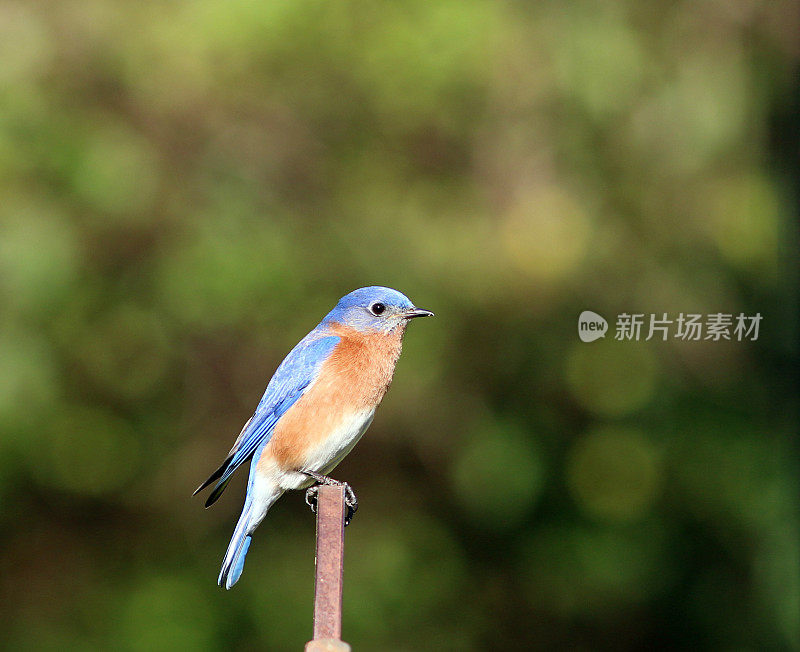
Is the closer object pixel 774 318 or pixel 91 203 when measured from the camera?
pixel 91 203

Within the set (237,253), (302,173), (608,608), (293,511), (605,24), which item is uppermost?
(605,24)

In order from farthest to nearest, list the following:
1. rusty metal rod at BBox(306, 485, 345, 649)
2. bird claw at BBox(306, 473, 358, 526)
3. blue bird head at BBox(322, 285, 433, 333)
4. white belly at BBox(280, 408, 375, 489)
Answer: blue bird head at BBox(322, 285, 433, 333) < white belly at BBox(280, 408, 375, 489) < bird claw at BBox(306, 473, 358, 526) < rusty metal rod at BBox(306, 485, 345, 649)

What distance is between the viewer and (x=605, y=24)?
20.8ft

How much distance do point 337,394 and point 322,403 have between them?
6cm

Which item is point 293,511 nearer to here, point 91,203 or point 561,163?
point 91,203

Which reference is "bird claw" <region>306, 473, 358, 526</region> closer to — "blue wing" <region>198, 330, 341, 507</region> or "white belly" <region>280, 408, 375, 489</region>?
"white belly" <region>280, 408, 375, 489</region>

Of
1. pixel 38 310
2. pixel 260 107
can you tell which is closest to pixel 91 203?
pixel 38 310

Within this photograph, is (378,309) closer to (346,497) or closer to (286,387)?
(286,387)

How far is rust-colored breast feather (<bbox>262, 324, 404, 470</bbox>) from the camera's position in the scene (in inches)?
120

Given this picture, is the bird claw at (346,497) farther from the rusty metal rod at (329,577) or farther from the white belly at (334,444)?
the rusty metal rod at (329,577)

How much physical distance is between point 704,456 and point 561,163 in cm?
225

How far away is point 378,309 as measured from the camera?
321 centimetres

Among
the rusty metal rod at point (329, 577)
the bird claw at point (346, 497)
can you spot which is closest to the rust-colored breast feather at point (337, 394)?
the bird claw at point (346, 497)

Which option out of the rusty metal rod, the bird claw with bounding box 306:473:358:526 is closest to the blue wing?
the bird claw with bounding box 306:473:358:526
